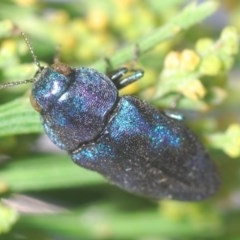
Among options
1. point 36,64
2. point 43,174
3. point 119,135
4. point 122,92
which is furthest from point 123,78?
point 43,174

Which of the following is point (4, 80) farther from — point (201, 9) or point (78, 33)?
point (201, 9)

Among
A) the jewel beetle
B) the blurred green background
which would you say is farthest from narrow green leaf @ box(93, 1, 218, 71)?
the jewel beetle

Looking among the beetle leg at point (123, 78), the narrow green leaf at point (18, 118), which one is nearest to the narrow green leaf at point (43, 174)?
the narrow green leaf at point (18, 118)

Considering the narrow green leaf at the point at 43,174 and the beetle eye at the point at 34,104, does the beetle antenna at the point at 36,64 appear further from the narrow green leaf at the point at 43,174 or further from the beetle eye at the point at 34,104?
the narrow green leaf at the point at 43,174

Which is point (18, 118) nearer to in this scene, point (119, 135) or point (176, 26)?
point (119, 135)

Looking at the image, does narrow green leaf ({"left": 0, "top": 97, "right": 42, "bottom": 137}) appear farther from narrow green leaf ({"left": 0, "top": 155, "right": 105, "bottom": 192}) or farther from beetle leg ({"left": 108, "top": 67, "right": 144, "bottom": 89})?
beetle leg ({"left": 108, "top": 67, "right": 144, "bottom": 89})

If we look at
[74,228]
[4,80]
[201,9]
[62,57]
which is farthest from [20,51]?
[74,228]
